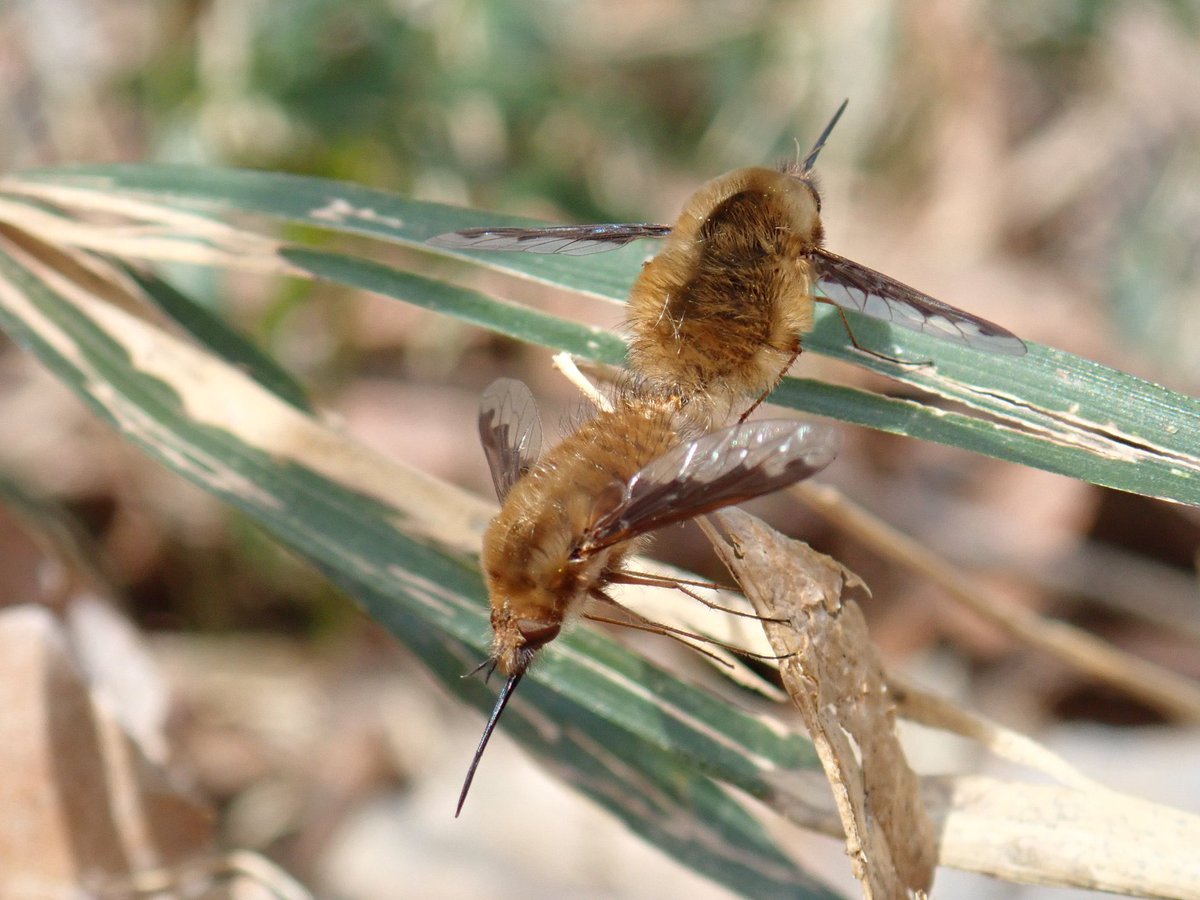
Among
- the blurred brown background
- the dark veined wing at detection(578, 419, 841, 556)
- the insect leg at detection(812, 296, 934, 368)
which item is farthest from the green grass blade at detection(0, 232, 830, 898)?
the blurred brown background

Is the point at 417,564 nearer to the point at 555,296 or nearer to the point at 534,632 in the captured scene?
the point at 534,632

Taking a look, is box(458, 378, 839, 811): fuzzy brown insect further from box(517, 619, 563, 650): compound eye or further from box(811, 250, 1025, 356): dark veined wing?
box(811, 250, 1025, 356): dark veined wing

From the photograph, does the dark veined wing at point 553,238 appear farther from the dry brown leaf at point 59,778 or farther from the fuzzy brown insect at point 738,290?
the dry brown leaf at point 59,778

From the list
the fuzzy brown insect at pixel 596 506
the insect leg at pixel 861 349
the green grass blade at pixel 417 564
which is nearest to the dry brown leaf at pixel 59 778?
the green grass blade at pixel 417 564

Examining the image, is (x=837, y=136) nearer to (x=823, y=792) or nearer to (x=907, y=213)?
(x=907, y=213)

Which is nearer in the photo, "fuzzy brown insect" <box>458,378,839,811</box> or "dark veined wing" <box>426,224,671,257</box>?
"fuzzy brown insect" <box>458,378,839,811</box>

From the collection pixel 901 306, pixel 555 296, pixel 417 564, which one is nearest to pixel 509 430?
pixel 417 564
